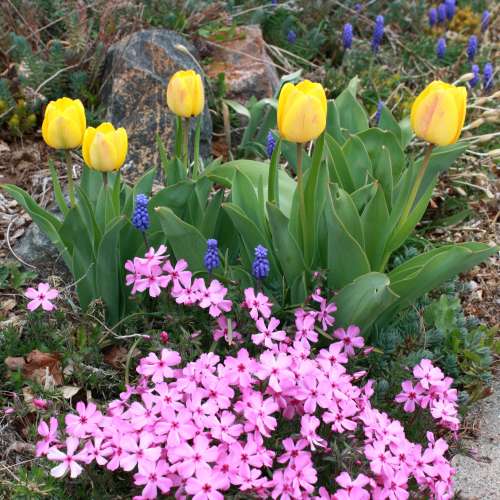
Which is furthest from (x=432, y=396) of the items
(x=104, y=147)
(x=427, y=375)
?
(x=104, y=147)

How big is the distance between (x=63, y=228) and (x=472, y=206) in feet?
6.43

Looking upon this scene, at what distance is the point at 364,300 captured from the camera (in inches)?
87.3

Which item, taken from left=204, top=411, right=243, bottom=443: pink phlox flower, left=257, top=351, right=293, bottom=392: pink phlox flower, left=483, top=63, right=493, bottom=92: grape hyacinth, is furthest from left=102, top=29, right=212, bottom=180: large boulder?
left=204, top=411, right=243, bottom=443: pink phlox flower

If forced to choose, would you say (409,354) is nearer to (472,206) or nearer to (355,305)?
(355,305)

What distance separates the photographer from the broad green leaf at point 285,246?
2209mm

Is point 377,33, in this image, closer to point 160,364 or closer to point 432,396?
point 432,396

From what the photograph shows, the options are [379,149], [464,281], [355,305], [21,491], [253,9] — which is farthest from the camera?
[253,9]

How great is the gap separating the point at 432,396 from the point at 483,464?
1.38 feet

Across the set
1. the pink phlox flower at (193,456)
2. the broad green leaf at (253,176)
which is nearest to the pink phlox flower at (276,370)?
the pink phlox flower at (193,456)

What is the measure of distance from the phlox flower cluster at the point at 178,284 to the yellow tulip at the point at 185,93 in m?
0.44

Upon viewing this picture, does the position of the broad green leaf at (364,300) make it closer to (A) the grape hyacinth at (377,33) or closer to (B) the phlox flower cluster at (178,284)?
(B) the phlox flower cluster at (178,284)

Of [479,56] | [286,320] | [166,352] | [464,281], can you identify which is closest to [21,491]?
[166,352]

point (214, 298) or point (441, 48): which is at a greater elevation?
point (214, 298)

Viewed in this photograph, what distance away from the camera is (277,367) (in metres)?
1.89
